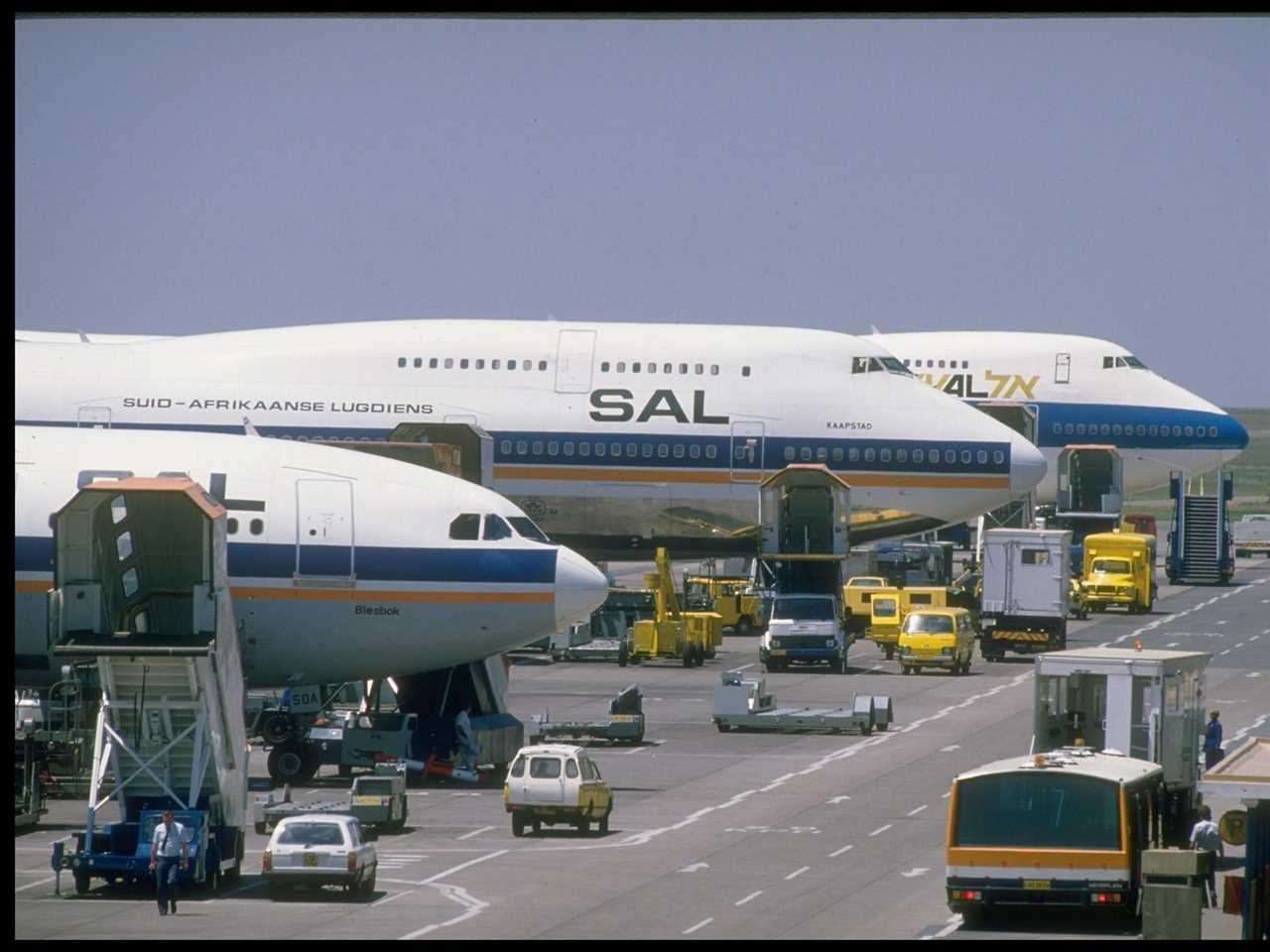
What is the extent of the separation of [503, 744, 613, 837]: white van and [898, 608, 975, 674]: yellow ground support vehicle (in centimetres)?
3106

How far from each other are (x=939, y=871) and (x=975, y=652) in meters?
44.4

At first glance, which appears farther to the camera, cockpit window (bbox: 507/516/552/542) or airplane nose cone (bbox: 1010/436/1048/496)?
airplane nose cone (bbox: 1010/436/1048/496)

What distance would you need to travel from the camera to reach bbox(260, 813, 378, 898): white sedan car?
109 ft

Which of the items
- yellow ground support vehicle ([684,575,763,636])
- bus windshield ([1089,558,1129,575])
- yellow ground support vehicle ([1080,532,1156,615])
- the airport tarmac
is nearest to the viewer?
the airport tarmac

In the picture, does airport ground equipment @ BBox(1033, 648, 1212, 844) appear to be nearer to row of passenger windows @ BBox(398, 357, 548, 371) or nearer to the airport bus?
the airport bus

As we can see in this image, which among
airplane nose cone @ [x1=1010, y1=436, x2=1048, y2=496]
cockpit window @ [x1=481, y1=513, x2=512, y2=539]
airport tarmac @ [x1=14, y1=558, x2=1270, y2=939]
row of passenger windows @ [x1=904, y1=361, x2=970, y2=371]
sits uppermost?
row of passenger windows @ [x1=904, y1=361, x2=970, y2=371]

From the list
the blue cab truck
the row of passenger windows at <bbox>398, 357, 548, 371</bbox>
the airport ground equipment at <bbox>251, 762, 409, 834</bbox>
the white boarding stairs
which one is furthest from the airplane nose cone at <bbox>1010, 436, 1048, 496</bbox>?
the blue cab truck

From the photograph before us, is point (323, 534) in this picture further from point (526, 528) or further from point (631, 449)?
point (631, 449)

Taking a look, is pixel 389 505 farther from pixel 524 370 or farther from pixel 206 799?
pixel 524 370

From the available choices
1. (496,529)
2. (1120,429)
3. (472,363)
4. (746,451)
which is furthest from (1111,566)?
(496,529)

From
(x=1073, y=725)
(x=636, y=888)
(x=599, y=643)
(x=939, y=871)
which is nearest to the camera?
(x=636, y=888)

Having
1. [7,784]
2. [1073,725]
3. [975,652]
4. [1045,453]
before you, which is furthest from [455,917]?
[1045,453]

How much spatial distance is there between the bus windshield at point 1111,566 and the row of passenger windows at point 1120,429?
10.9m

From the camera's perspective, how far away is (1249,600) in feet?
342
